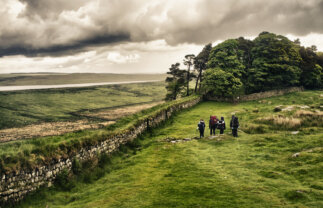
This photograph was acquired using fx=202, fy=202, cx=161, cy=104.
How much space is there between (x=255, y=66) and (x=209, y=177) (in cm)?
4967

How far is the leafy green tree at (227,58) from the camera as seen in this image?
50.6 meters

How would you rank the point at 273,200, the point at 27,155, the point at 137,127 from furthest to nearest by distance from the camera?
the point at 137,127 → the point at 27,155 → the point at 273,200

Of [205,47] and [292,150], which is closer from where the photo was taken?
[292,150]

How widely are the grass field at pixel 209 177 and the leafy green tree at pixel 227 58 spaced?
34439 mm

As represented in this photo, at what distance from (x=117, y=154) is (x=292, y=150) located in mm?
13292

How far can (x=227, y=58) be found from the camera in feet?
165

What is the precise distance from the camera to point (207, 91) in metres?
54.9

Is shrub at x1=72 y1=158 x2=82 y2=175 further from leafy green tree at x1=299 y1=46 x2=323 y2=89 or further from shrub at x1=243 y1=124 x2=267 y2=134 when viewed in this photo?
leafy green tree at x1=299 y1=46 x2=323 y2=89

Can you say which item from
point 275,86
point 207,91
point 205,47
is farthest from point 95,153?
point 275,86

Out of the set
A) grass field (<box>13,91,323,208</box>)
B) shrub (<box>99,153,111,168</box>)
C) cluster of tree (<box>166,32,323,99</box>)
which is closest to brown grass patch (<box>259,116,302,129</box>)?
grass field (<box>13,91,323,208</box>)

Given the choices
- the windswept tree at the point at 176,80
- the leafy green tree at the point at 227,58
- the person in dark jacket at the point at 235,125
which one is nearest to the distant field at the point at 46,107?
the windswept tree at the point at 176,80

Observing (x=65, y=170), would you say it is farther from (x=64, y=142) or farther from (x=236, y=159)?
(x=236, y=159)

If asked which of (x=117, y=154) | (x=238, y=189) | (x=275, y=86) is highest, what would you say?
(x=275, y=86)

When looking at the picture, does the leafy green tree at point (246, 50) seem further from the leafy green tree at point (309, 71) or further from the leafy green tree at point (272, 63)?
the leafy green tree at point (309, 71)
